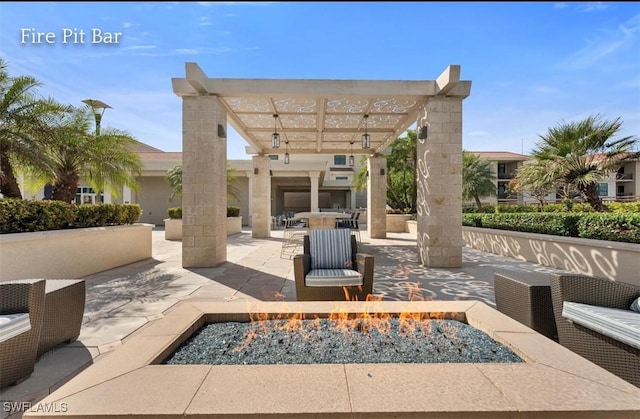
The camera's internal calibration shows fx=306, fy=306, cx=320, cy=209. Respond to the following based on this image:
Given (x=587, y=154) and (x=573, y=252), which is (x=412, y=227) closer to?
(x=587, y=154)

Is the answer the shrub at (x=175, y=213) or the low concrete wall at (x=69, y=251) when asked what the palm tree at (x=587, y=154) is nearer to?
the low concrete wall at (x=69, y=251)

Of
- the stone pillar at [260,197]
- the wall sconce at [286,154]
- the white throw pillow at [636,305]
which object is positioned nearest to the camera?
the white throw pillow at [636,305]

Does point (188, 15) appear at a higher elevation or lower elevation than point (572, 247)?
higher

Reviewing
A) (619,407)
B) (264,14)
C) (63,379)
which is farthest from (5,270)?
(619,407)

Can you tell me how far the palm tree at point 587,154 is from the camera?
25.3 ft

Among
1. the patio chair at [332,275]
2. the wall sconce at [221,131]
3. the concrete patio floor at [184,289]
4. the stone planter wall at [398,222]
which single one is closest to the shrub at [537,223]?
the concrete patio floor at [184,289]

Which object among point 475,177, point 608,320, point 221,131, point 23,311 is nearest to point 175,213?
point 221,131

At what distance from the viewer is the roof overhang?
6.49 m

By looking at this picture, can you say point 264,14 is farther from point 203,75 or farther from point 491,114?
point 491,114

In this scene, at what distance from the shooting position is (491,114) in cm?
913

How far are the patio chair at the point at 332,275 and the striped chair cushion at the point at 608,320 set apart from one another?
2019 mm

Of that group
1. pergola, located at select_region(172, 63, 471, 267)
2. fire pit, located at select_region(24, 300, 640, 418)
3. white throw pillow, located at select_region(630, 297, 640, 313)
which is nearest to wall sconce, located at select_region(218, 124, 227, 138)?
pergola, located at select_region(172, 63, 471, 267)

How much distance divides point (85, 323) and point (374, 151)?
11.0m

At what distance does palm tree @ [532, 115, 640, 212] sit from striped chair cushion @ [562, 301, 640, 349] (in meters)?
7.12
